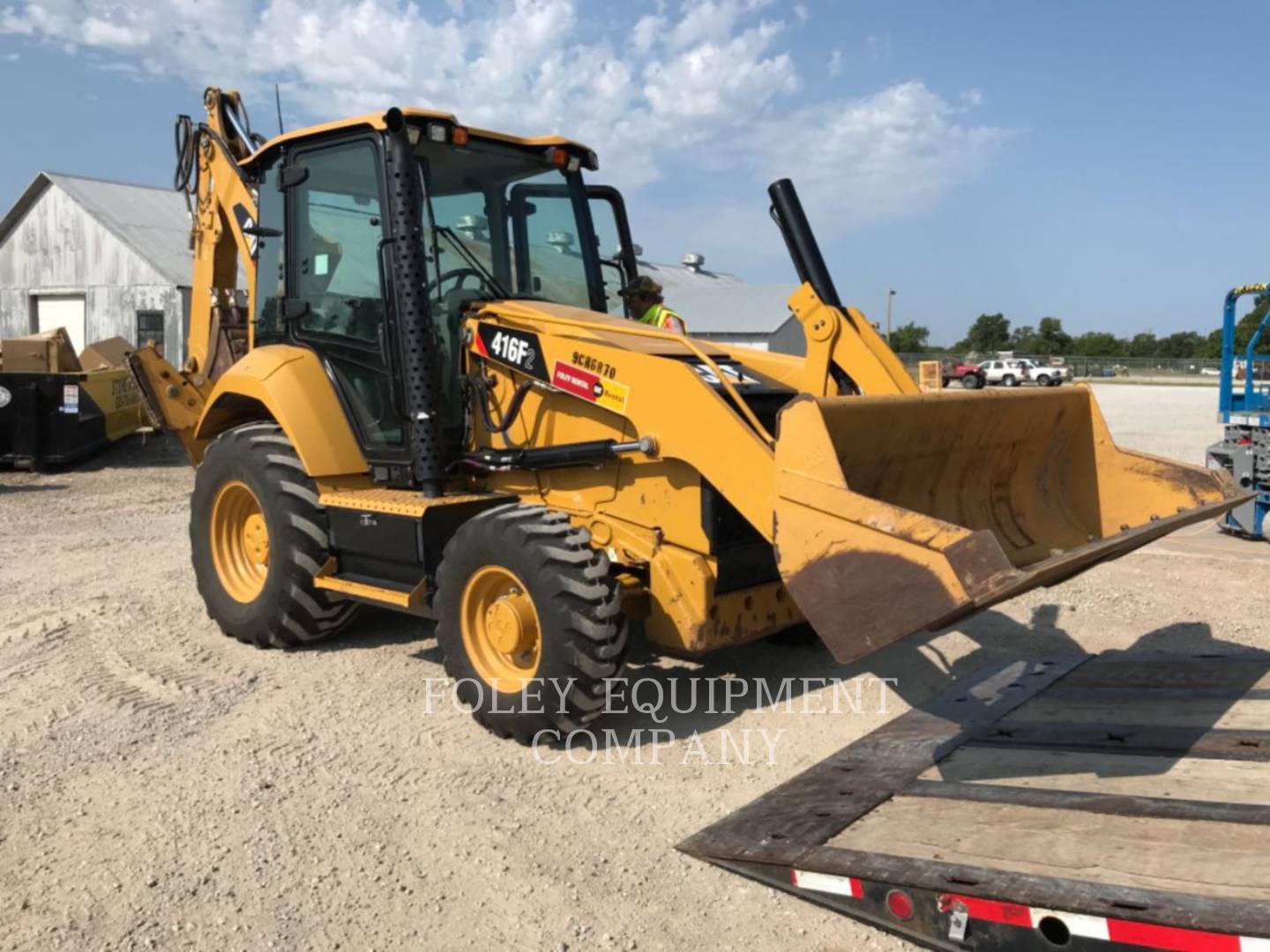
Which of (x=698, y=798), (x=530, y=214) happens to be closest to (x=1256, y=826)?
(x=698, y=798)

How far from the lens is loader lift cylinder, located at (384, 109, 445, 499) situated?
5172 mm

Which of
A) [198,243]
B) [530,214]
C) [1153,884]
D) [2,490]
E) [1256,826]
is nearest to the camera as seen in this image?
[1153,884]

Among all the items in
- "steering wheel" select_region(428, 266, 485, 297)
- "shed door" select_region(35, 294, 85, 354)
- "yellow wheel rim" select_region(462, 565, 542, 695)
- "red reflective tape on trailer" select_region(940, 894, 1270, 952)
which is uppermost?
"shed door" select_region(35, 294, 85, 354)

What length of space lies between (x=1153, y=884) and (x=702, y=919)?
128 centimetres

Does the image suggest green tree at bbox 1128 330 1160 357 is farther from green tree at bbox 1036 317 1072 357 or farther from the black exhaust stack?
the black exhaust stack

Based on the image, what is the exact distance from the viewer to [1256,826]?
10.0ft

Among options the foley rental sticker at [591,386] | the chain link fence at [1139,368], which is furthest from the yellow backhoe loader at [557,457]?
the chain link fence at [1139,368]

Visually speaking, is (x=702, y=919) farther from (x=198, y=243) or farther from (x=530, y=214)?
(x=198, y=243)

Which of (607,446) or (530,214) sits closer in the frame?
(607,446)

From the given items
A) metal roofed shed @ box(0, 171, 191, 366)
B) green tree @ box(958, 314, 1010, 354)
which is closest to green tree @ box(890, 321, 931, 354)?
green tree @ box(958, 314, 1010, 354)

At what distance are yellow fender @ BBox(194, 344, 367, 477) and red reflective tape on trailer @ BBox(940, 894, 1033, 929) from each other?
12.5 feet

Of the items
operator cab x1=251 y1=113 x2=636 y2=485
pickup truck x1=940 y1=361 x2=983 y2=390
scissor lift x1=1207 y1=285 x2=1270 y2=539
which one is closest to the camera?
operator cab x1=251 y1=113 x2=636 y2=485

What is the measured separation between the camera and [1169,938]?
2.56 metres

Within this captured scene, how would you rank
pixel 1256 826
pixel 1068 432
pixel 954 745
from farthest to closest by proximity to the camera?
pixel 1068 432, pixel 954 745, pixel 1256 826
